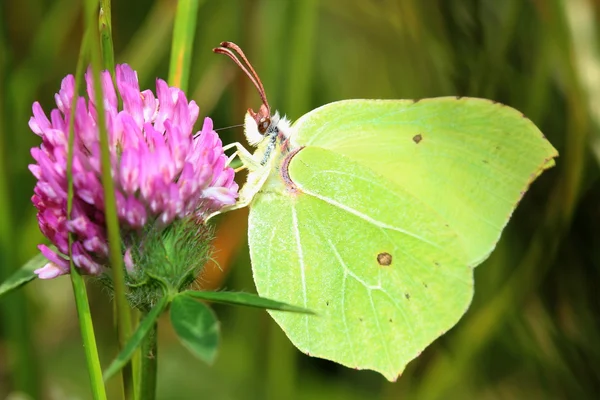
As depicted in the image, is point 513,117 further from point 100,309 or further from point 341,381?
point 100,309

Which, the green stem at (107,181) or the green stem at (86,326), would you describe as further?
the green stem at (86,326)

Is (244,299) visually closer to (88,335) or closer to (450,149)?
(88,335)

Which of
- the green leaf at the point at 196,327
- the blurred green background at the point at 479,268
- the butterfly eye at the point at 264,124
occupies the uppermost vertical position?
the green leaf at the point at 196,327

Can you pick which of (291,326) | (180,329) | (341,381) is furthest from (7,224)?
(341,381)

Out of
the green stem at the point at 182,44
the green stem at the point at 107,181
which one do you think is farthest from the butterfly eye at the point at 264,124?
the green stem at the point at 107,181

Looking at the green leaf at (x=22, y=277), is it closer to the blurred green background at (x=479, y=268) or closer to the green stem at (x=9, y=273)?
the green stem at (x=9, y=273)

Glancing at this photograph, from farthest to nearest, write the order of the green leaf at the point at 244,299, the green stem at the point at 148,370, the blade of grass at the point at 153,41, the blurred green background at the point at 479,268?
the blade of grass at the point at 153,41, the blurred green background at the point at 479,268, the green stem at the point at 148,370, the green leaf at the point at 244,299
